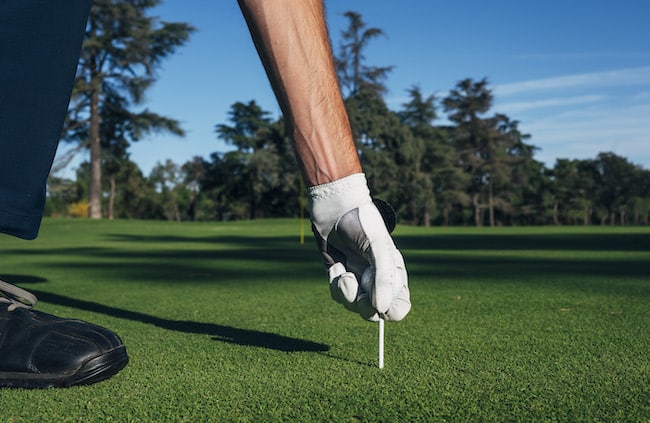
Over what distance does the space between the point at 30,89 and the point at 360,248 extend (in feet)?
2.68

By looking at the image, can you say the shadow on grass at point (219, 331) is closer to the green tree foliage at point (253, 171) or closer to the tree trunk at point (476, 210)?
the green tree foliage at point (253, 171)

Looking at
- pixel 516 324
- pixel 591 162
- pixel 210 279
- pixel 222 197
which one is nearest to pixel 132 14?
pixel 222 197

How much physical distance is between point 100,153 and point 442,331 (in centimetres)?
3455

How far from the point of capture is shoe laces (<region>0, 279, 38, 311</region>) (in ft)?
5.52

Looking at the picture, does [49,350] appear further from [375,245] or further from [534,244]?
[534,244]

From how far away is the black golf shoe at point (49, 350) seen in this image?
4.99ft

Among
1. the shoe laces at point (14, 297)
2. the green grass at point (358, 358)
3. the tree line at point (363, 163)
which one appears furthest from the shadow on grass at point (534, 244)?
the tree line at point (363, 163)

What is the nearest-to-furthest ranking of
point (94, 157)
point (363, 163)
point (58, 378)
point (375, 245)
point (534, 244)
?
point (375, 245), point (58, 378), point (534, 244), point (94, 157), point (363, 163)

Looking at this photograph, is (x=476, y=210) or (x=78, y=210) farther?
(x=476, y=210)

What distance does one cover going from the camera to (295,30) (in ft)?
4.39

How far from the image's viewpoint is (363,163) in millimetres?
41625

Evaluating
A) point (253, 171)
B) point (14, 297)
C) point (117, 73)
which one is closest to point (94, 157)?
point (117, 73)

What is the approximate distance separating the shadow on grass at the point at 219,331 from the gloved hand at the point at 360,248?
0.54m

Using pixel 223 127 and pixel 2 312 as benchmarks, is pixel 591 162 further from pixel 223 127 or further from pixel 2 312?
pixel 2 312
